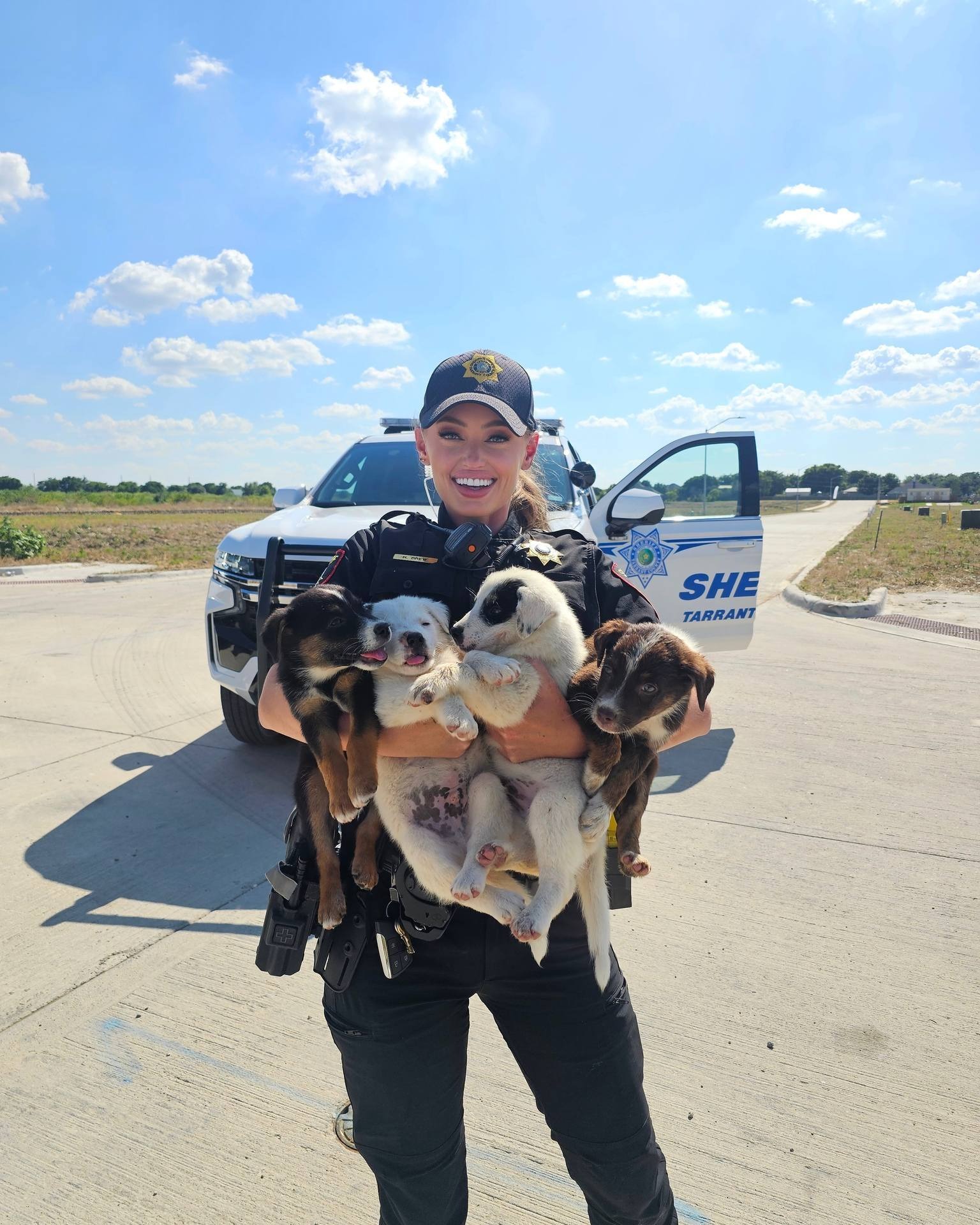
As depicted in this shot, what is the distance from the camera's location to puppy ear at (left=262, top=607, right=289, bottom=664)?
7.43 ft

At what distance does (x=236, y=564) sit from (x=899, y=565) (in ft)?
64.5

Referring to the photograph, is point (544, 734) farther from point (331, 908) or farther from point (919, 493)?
point (919, 493)

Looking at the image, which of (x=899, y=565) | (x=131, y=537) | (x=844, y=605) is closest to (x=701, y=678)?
(x=844, y=605)

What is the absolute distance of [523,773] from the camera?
2232 millimetres

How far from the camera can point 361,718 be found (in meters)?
2.23

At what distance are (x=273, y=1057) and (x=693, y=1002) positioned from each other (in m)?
1.75

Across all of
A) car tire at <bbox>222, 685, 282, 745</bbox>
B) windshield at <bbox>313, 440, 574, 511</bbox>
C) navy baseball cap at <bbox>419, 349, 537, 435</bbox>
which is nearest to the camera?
navy baseball cap at <bbox>419, 349, 537, 435</bbox>

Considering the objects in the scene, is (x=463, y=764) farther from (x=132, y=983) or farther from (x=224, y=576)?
(x=224, y=576)

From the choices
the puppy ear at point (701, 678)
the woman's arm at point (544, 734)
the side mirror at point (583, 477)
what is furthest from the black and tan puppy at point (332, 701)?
the side mirror at point (583, 477)

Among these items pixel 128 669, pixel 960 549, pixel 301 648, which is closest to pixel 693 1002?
pixel 301 648

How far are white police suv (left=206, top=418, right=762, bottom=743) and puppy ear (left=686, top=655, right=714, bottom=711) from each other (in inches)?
143

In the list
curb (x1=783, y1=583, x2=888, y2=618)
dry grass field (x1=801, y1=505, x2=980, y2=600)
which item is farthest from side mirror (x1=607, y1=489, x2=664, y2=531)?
dry grass field (x1=801, y1=505, x2=980, y2=600)

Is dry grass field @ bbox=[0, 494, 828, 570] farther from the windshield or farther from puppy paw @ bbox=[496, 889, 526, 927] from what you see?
puppy paw @ bbox=[496, 889, 526, 927]

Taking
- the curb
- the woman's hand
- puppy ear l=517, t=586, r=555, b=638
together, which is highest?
puppy ear l=517, t=586, r=555, b=638
